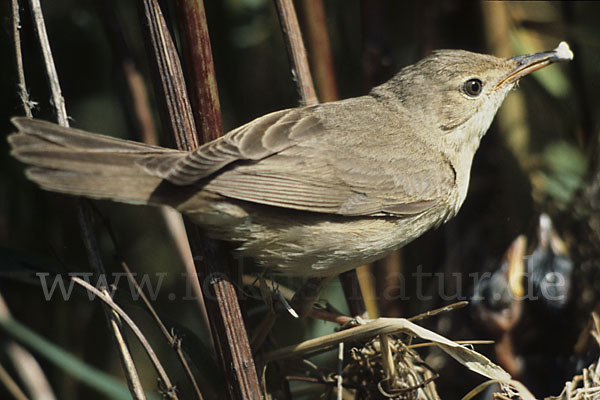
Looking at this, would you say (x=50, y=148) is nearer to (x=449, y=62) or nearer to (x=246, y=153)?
(x=246, y=153)

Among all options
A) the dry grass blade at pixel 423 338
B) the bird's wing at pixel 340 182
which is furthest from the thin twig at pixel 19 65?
the dry grass blade at pixel 423 338

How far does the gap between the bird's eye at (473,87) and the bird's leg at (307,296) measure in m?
1.02

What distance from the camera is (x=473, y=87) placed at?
8.83 feet

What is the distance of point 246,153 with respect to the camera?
80.8 inches

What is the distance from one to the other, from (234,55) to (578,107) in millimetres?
1812

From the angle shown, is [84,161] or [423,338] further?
[423,338]

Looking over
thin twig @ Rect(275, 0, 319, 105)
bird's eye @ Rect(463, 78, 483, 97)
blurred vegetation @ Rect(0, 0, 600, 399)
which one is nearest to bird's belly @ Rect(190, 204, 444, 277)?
thin twig @ Rect(275, 0, 319, 105)

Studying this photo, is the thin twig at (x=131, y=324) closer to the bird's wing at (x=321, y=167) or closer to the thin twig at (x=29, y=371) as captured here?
the bird's wing at (x=321, y=167)

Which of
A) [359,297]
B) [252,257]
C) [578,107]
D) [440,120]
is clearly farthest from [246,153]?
[578,107]

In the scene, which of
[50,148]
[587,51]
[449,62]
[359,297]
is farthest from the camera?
[587,51]

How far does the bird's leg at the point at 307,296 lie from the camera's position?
239 cm

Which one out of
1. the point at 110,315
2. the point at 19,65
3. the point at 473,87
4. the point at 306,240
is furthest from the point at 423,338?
the point at 19,65

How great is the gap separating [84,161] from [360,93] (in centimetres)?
205

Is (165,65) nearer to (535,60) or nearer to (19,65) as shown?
(19,65)
